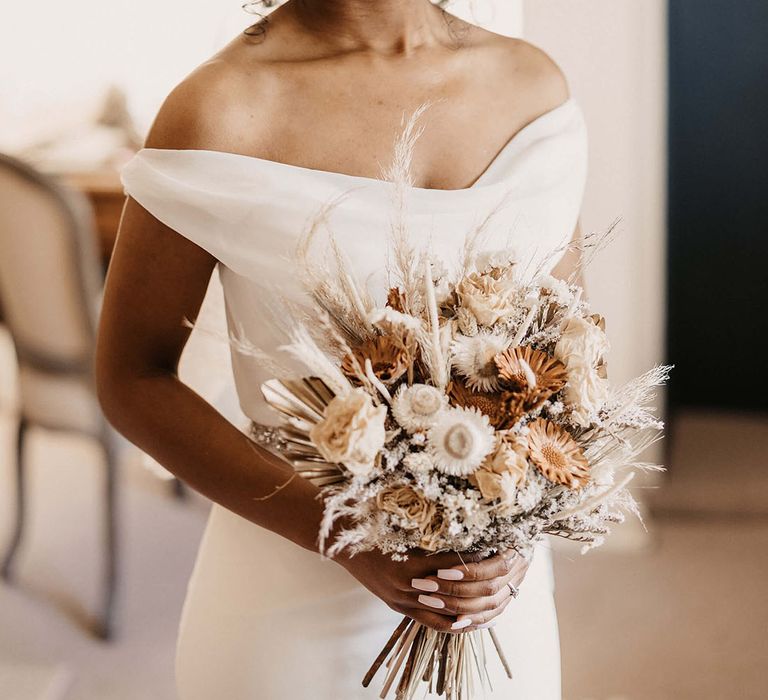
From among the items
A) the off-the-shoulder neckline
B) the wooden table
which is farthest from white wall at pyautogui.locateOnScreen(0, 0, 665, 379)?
the off-the-shoulder neckline

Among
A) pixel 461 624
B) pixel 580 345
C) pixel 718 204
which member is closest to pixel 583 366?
pixel 580 345

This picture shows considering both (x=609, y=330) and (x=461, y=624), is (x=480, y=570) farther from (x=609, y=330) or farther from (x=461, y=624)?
(x=609, y=330)

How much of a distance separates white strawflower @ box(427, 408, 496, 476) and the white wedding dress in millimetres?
277

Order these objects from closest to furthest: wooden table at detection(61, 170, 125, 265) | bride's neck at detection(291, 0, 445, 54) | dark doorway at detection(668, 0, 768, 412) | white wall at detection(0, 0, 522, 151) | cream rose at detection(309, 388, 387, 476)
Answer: cream rose at detection(309, 388, 387, 476) → bride's neck at detection(291, 0, 445, 54) → wooden table at detection(61, 170, 125, 265) → white wall at detection(0, 0, 522, 151) → dark doorway at detection(668, 0, 768, 412)

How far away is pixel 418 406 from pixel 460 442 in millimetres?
48

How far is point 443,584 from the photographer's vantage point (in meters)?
0.89

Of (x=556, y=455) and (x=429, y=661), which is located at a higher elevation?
(x=556, y=455)

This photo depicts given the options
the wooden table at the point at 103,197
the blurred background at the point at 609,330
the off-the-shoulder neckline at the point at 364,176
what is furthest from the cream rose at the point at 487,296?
the wooden table at the point at 103,197

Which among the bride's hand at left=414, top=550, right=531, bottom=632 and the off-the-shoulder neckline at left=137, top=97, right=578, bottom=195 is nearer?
the bride's hand at left=414, top=550, right=531, bottom=632

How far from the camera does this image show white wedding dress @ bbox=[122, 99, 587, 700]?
40.1 inches

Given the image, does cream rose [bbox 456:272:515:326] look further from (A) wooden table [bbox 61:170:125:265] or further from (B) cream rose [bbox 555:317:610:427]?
(A) wooden table [bbox 61:170:125:265]

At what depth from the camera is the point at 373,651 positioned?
1099 mm

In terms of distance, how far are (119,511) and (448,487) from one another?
191 centimetres

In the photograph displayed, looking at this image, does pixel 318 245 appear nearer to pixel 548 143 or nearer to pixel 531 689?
pixel 548 143
